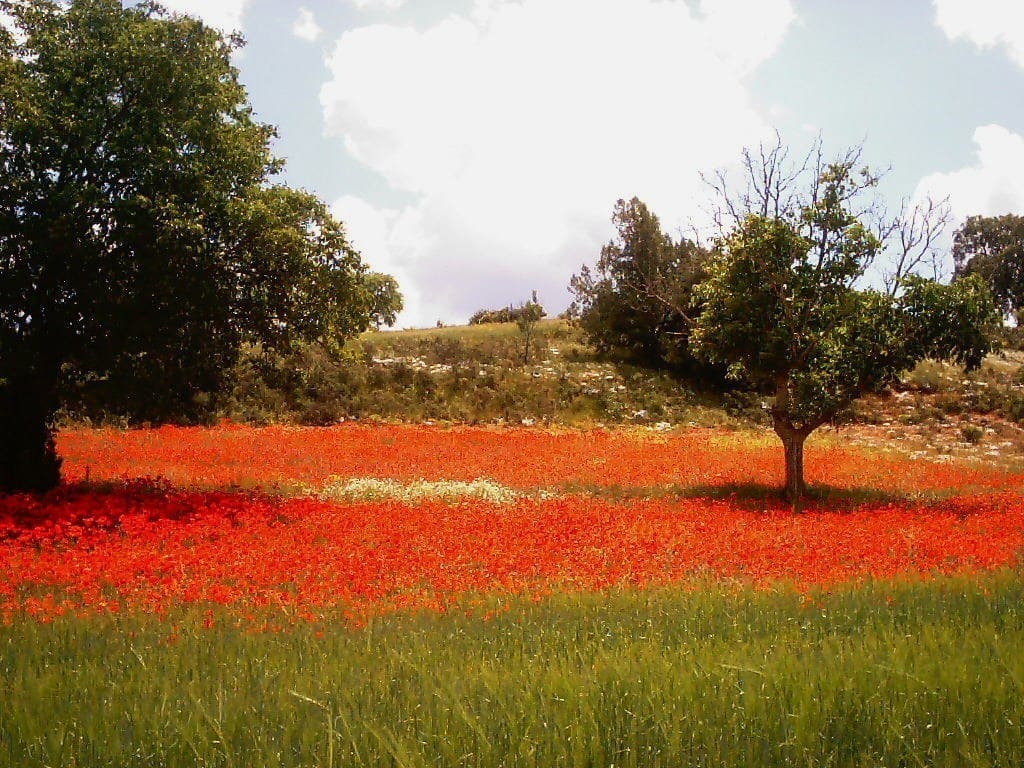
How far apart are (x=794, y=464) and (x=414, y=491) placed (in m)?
10.1

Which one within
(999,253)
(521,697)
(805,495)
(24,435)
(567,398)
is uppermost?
(999,253)

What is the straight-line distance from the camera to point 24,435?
16.7m

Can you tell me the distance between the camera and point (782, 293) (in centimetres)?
1939

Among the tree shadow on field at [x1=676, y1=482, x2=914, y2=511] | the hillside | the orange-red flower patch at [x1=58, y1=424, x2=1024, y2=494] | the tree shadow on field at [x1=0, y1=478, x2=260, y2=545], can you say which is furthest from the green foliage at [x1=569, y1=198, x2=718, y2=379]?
the tree shadow on field at [x1=0, y1=478, x2=260, y2=545]

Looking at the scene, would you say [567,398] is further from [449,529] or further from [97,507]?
[97,507]

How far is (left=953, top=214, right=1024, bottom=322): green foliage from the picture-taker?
73.1 m

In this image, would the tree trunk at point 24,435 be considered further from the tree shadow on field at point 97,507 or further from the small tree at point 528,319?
the small tree at point 528,319

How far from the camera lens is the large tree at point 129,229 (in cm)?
1529

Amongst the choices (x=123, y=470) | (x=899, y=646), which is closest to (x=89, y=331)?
(x=123, y=470)

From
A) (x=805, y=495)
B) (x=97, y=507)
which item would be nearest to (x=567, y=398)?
(x=805, y=495)

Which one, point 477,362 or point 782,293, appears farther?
point 477,362

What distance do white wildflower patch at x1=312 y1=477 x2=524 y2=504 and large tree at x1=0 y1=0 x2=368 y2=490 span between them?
436 cm

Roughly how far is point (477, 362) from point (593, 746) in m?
44.4

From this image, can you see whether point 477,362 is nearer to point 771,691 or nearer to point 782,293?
point 782,293
